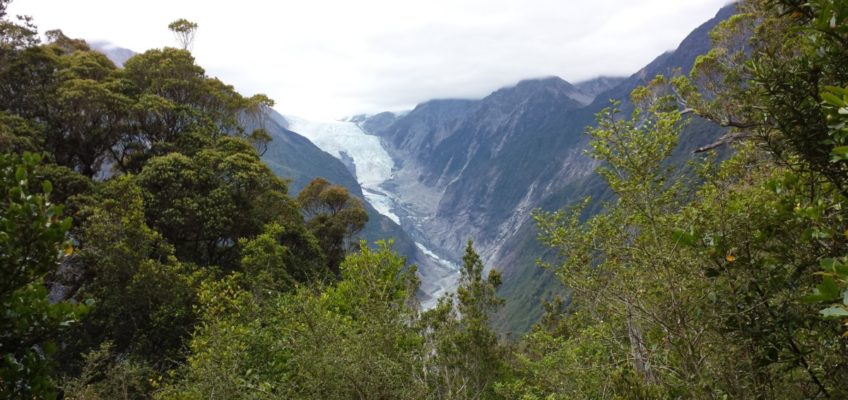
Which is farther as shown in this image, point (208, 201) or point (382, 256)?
point (208, 201)

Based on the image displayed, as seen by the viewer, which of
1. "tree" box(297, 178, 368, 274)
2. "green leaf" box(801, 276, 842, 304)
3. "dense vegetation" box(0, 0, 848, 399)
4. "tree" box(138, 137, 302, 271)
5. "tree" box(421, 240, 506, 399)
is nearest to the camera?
"green leaf" box(801, 276, 842, 304)

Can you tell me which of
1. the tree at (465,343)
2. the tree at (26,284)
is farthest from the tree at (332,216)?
the tree at (26,284)

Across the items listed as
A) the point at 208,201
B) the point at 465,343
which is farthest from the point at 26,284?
the point at 208,201

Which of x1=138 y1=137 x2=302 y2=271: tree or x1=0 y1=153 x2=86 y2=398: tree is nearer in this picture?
x1=0 y1=153 x2=86 y2=398: tree

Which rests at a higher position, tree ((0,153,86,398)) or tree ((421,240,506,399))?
tree ((0,153,86,398))

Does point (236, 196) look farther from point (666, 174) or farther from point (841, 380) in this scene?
point (841, 380)

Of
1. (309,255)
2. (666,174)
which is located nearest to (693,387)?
(666,174)

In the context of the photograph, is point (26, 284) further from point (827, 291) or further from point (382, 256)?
point (382, 256)

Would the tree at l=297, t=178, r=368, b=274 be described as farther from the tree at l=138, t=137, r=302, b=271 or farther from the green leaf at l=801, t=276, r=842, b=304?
the green leaf at l=801, t=276, r=842, b=304

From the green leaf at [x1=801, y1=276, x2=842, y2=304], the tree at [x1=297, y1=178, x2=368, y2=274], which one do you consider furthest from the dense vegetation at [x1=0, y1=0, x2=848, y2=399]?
→ the tree at [x1=297, y1=178, x2=368, y2=274]
